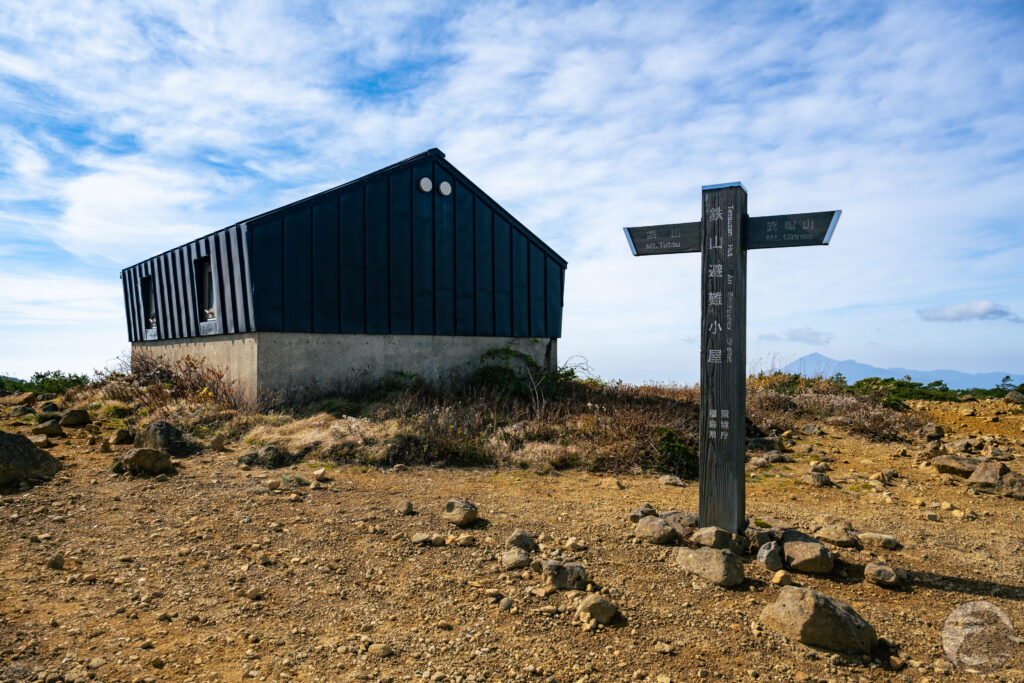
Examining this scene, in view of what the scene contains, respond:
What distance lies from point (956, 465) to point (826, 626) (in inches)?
240

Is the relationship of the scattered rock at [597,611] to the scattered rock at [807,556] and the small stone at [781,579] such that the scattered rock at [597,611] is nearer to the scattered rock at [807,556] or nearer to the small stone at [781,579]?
the small stone at [781,579]

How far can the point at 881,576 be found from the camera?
4.78m

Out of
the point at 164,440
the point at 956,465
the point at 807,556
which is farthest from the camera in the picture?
the point at 164,440

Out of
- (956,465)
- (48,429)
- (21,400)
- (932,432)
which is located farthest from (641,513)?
(21,400)

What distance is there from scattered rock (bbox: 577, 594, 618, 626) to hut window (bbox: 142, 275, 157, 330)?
61.5 ft

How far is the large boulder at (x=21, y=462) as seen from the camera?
739cm

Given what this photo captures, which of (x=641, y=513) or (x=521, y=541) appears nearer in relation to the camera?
(x=521, y=541)

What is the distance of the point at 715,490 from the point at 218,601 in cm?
398

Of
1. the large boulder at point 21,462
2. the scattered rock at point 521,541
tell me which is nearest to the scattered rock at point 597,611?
the scattered rock at point 521,541

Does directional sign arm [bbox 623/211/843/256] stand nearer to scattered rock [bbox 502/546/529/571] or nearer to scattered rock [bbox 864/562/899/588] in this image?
scattered rock [bbox 864/562/899/588]

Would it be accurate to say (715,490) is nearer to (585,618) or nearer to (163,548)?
(585,618)

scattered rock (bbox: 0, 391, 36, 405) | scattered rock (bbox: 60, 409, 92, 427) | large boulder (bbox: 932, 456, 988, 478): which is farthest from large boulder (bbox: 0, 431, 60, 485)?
large boulder (bbox: 932, 456, 988, 478)

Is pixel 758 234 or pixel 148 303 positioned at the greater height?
pixel 758 234

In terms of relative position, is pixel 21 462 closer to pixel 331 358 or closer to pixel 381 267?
pixel 331 358
